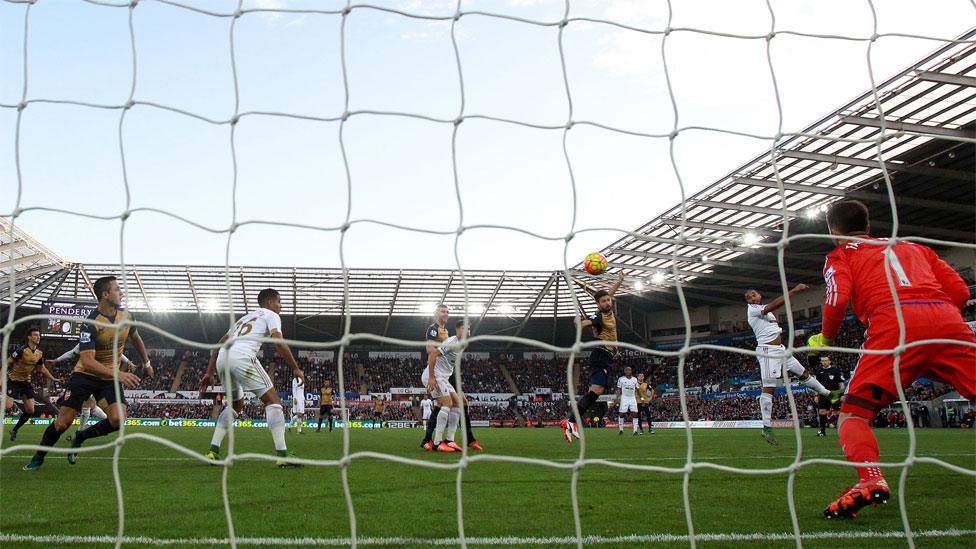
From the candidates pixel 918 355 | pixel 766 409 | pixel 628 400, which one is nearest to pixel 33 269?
pixel 628 400

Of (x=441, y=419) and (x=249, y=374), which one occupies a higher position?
(x=249, y=374)

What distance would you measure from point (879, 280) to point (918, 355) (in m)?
0.46

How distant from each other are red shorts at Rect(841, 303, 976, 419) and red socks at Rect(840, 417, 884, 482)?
0.08 metres

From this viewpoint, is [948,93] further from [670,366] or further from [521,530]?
[670,366]

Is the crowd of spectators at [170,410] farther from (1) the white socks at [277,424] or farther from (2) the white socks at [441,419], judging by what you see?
(1) the white socks at [277,424]

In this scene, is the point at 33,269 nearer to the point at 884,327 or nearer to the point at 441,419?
the point at 441,419

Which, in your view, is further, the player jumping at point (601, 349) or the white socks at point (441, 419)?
the white socks at point (441, 419)

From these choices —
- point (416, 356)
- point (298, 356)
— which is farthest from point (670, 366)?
point (298, 356)

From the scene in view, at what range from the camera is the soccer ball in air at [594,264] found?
827 cm

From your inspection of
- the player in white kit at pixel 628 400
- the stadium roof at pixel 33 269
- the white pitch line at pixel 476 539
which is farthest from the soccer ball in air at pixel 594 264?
the stadium roof at pixel 33 269

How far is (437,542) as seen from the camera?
3.41 m

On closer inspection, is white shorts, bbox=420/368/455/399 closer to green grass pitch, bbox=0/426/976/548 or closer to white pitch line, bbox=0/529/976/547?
green grass pitch, bbox=0/426/976/548

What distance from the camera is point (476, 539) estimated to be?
3480 millimetres

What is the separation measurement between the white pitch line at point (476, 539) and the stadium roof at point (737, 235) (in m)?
1.64
